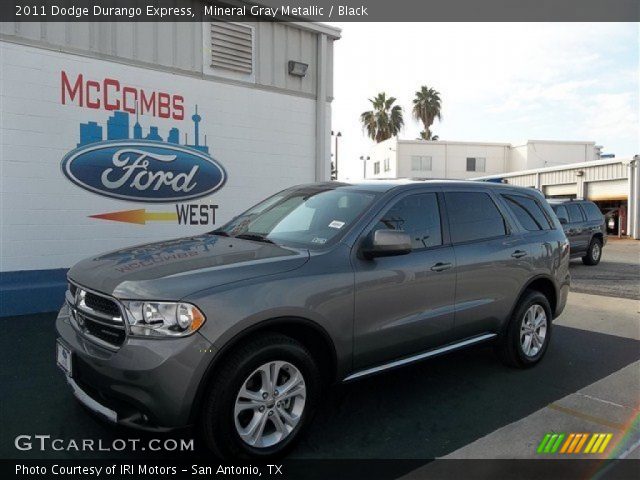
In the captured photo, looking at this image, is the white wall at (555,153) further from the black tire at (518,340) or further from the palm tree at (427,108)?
the black tire at (518,340)

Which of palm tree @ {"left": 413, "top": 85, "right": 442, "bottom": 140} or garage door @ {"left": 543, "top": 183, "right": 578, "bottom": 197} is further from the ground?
palm tree @ {"left": 413, "top": 85, "right": 442, "bottom": 140}

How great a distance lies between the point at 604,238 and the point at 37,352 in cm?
1448

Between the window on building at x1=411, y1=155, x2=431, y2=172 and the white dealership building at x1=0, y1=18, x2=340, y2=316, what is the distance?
A: 3381 cm

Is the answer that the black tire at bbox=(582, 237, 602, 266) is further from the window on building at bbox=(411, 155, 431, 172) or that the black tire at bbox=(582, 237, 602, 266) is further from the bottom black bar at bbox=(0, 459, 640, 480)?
the window on building at bbox=(411, 155, 431, 172)

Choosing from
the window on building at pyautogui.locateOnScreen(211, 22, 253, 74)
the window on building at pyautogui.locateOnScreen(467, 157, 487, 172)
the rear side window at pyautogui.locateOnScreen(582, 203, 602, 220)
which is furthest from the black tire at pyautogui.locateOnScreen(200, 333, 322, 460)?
the window on building at pyautogui.locateOnScreen(467, 157, 487, 172)

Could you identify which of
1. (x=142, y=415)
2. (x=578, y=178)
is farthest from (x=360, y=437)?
(x=578, y=178)

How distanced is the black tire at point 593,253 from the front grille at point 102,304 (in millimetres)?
13833

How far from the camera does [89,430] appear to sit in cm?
338

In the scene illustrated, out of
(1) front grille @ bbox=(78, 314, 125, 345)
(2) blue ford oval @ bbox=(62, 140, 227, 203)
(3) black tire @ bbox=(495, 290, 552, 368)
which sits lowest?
(3) black tire @ bbox=(495, 290, 552, 368)

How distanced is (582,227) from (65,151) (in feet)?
40.7

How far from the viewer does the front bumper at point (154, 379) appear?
2.65m

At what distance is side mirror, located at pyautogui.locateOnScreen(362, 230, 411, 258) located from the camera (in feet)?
11.2

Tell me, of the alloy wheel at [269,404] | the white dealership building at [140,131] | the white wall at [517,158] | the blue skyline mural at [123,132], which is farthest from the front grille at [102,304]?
the white wall at [517,158]

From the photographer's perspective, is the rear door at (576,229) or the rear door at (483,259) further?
the rear door at (576,229)
